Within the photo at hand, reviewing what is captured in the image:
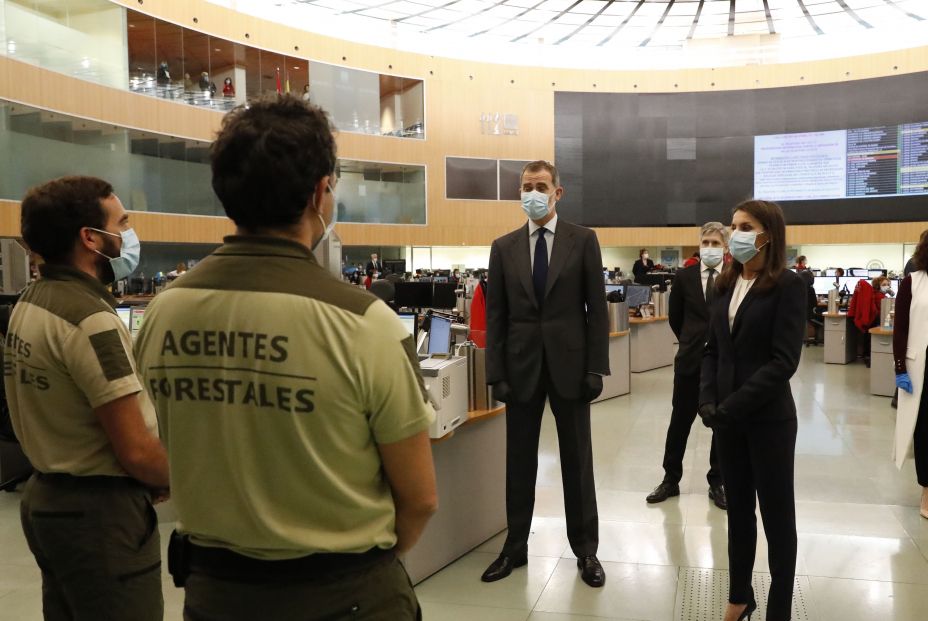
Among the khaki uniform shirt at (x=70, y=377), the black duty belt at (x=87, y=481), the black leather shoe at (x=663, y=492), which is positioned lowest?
the black leather shoe at (x=663, y=492)

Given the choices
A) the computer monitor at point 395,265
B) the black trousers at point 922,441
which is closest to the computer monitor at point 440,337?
the black trousers at point 922,441

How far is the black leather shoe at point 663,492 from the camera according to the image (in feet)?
15.5

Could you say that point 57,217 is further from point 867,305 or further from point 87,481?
point 867,305

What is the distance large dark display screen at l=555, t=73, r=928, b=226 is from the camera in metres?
20.2

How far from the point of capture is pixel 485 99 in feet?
73.5

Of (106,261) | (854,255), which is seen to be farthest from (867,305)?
(854,255)

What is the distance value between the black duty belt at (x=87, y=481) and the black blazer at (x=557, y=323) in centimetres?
197

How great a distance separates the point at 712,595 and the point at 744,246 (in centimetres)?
152

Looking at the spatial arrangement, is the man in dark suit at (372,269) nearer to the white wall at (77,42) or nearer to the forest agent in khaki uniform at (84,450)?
the white wall at (77,42)

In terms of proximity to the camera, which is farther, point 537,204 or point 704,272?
point 704,272

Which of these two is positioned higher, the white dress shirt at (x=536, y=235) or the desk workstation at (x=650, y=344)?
the white dress shirt at (x=536, y=235)

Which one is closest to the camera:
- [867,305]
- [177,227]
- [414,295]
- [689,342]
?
[689,342]

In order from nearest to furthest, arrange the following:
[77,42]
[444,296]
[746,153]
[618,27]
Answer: [444,296] → [77,42] → [746,153] → [618,27]

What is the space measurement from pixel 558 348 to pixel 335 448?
2.37 metres
